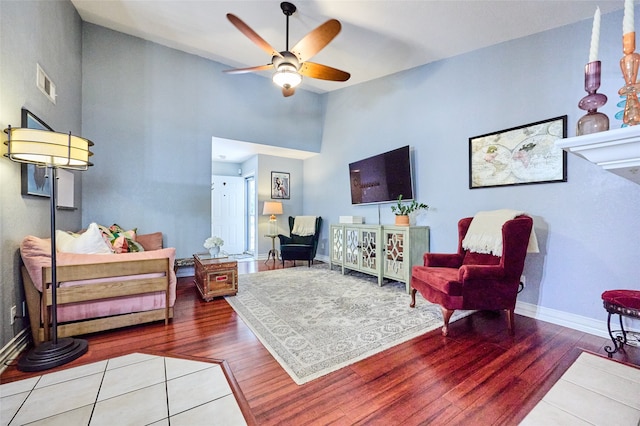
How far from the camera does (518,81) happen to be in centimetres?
265

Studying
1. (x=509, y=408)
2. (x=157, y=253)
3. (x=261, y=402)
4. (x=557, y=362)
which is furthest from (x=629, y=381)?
(x=157, y=253)

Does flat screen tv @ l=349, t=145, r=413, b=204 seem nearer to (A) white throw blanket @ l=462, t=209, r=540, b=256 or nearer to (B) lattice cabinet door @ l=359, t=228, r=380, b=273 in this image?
(B) lattice cabinet door @ l=359, t=228, r=380, b=273

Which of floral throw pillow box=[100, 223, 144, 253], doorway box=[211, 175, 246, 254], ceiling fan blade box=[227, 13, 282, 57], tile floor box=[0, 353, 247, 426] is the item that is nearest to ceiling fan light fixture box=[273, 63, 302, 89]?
ceiling fan blade box=[227, 13, 282, 57]

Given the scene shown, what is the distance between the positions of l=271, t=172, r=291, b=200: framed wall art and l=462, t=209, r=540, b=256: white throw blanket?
13.3 feet

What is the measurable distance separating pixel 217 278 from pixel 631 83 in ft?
11.1

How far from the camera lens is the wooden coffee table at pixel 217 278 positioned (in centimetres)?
296

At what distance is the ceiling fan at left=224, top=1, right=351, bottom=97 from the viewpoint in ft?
7.80

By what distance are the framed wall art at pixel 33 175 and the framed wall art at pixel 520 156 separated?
165 inches

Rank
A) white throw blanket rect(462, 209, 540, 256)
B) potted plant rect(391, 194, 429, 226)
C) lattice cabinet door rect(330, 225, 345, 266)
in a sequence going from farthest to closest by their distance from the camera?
lattice cabinet door rect(330, 225, 345, 266)
potted plant rect(391, 194, 429, 226)
white throw blanket rect(462, 209, 540, 256)

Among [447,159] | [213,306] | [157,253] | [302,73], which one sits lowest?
[213,306]

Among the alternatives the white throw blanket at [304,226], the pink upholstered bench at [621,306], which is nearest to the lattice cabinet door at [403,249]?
the pink upholstered bench at [621,306]

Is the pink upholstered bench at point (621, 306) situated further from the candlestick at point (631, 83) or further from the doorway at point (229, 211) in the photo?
the doorway at point (229, 211)

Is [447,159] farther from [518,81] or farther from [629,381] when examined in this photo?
[629,381]

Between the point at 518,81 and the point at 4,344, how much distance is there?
15.8 feet
